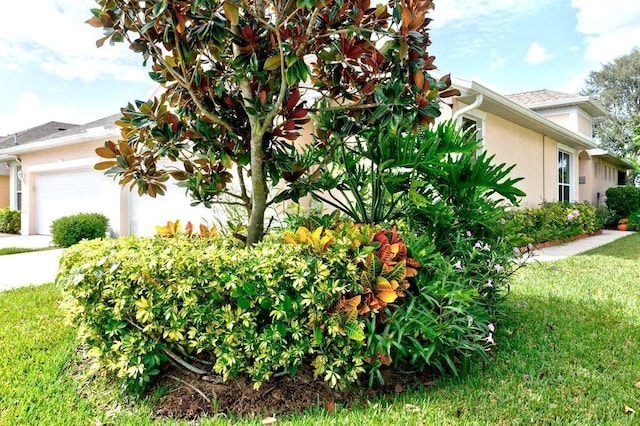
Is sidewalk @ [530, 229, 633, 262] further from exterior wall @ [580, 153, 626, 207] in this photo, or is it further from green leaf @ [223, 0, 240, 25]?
green leaf @ [223, 0, 240, 25]

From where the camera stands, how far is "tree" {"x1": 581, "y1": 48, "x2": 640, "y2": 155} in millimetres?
32062

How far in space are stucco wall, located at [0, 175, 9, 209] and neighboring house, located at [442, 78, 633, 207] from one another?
76.5ft

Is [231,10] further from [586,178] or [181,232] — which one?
[586,178]

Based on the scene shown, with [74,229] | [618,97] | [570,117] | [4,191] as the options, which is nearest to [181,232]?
[74,229]

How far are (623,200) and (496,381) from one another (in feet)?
61.4

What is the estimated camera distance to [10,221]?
56.4 feet

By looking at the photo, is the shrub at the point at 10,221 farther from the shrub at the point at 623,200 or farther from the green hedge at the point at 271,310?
the shrub at the point at 623,200

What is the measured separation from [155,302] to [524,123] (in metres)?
11.7

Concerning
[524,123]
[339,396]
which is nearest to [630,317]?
[339,396]

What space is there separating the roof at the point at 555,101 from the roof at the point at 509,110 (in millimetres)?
2845

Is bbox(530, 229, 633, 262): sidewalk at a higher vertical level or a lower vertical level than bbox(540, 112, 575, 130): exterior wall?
lower

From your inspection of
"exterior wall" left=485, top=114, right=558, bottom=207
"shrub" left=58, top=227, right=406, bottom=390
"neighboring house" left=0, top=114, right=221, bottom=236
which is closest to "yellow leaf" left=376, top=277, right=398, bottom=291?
"shrub" left=58, top=227, right=406, bottom=390

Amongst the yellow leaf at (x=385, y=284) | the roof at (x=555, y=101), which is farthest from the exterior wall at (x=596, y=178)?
the yellow leaf at (x=385, y=284)

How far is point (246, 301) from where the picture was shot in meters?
2.96
